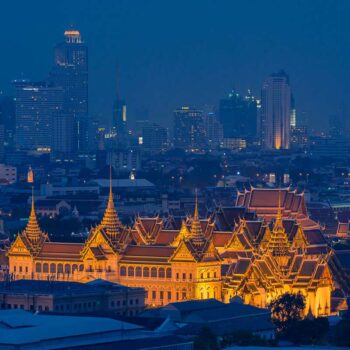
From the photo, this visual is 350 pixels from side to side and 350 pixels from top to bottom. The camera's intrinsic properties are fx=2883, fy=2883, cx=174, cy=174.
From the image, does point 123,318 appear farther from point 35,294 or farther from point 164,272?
point 164,272

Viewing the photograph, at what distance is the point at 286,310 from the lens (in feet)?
246

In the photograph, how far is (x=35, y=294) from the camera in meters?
74.4

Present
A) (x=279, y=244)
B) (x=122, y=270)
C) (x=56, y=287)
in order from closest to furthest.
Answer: (x=56, y=287) < (x=279, y=244) < (x=122, y=270)

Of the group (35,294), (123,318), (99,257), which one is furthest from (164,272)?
(123,318)

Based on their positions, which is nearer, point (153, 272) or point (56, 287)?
point (56, 287)

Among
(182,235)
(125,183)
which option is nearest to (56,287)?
(182,235)

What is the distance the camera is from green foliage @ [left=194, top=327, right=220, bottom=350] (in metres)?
64.6

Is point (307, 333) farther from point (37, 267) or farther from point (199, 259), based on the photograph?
point (37, 267)

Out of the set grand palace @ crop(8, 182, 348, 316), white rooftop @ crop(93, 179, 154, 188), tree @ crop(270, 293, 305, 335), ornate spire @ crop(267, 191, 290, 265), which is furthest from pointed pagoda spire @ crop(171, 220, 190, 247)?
white rooftop @ crop(93, 179, 154, 188)

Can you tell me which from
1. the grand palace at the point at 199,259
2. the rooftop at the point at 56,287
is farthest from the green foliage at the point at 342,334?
the grand palace at the point at 199,259

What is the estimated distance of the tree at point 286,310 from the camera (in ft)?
240

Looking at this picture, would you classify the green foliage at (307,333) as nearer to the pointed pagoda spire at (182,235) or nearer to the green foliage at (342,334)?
the green foliage at (342,334)

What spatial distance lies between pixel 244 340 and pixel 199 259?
1745 cm

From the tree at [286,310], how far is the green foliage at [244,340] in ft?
16.6
